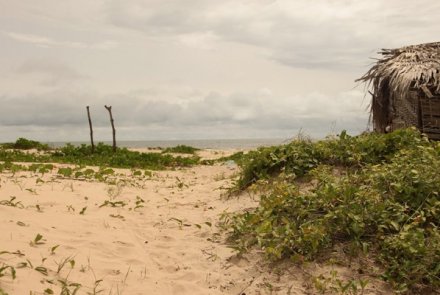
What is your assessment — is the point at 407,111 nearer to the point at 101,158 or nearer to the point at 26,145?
the point at 101,158

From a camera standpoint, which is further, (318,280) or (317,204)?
(317,204)

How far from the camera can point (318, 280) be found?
3965 millimetres

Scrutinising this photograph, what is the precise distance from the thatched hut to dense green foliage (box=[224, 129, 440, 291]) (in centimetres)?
602

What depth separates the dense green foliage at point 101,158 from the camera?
1552cm

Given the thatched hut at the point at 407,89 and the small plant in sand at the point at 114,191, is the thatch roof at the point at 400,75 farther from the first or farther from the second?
the small plant in sand at the point at 114,191

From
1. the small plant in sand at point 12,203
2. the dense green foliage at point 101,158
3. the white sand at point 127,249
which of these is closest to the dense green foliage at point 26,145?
the dense green foliage at point 101,158

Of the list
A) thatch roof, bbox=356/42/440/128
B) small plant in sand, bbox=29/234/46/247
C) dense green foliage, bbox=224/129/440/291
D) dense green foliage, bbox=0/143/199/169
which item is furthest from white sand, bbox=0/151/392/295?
dense green foliage, bbox=0/143/199/169

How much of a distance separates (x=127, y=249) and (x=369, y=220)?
105 inches

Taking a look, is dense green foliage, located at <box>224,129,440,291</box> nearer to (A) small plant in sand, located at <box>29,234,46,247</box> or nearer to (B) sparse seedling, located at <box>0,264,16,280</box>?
(A) small plant in sand, located at <box>29,234,46,247</box>

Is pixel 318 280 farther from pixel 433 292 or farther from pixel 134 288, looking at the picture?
pixel 134 288

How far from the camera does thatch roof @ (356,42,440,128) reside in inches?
457

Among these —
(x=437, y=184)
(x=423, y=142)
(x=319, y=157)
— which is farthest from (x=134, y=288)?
(x=423, y=142)

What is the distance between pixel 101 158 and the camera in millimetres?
17188

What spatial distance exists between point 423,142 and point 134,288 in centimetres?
531
